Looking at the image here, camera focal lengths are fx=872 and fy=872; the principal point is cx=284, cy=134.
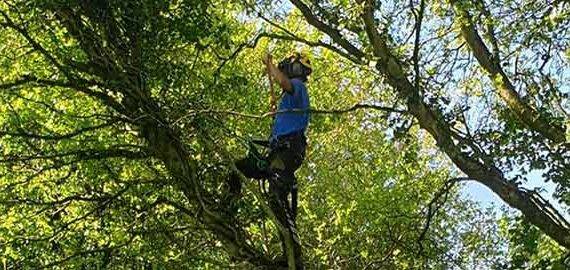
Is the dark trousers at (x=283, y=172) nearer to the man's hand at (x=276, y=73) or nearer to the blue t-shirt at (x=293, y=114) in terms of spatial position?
the blue t-shirt at (x=293, y=114)

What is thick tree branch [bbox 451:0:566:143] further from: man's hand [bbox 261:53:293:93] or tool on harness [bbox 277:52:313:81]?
man's hand [bbox 261:53:293:93]

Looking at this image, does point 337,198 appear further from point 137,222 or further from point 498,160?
point 498,160

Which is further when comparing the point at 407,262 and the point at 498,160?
the point at 407,262

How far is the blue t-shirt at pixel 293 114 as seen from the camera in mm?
6168

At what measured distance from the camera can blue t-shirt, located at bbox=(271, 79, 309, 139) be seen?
617 centimetres

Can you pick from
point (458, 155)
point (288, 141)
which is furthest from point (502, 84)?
point (288, 141)

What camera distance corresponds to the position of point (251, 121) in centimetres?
1334

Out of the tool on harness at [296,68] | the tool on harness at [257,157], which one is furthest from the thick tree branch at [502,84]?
the tool on harness at [257,157]

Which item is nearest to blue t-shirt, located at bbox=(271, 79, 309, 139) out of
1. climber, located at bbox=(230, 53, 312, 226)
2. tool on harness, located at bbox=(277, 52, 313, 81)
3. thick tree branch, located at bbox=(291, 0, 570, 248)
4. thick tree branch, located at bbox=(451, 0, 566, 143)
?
climber, located at bbox=(230, 53, 312, 226)

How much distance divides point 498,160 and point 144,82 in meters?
2.61

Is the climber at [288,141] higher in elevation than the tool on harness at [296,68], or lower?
lower

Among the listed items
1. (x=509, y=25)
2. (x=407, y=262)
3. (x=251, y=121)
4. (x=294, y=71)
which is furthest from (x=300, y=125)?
(x=251, y=121)

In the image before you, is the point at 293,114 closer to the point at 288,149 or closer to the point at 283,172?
the point at 288,149

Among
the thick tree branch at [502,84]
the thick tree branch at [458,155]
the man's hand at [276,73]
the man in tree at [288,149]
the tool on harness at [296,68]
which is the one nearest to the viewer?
the man's hand at [276,73]
